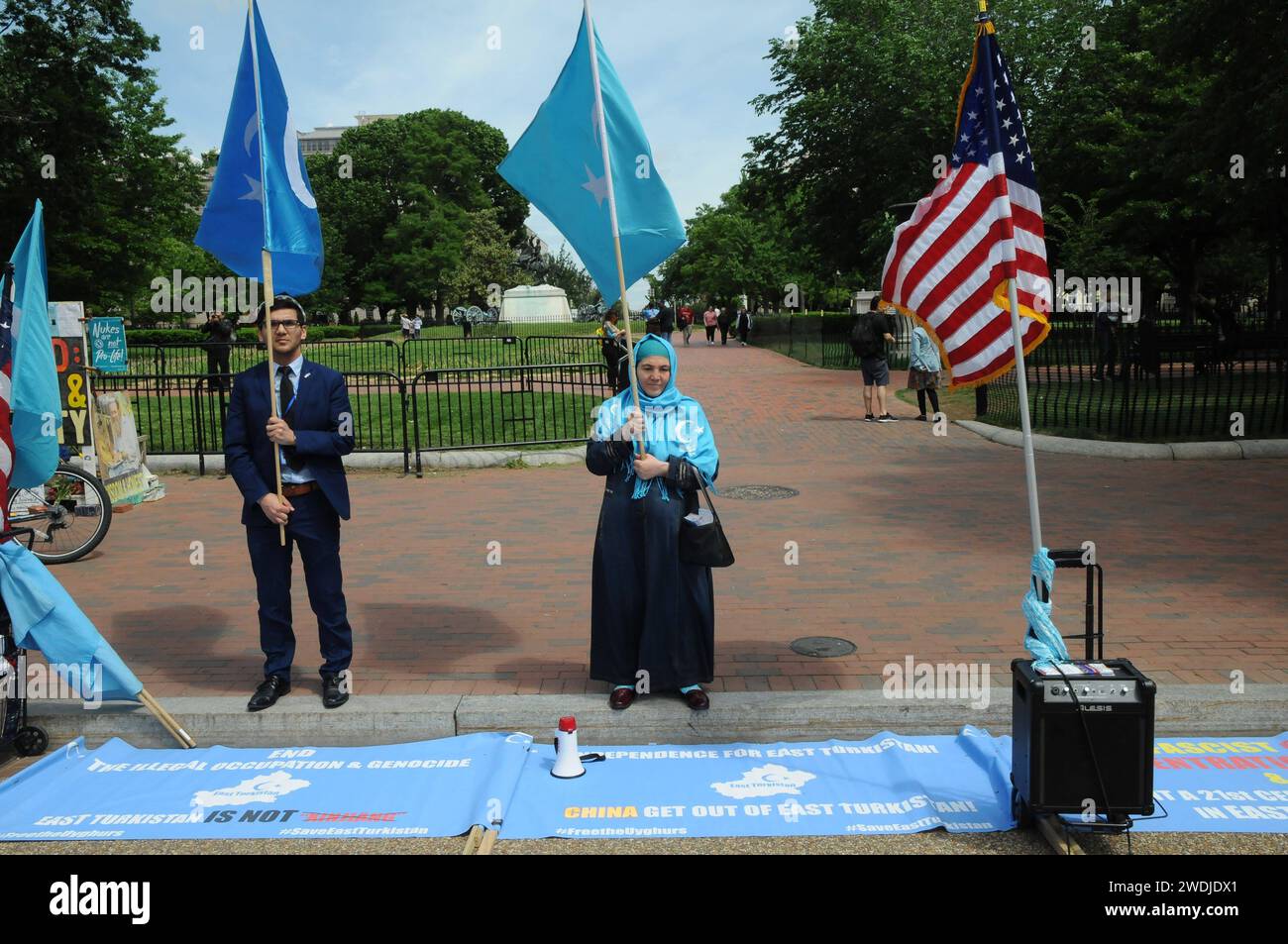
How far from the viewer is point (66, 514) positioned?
28.8 ft

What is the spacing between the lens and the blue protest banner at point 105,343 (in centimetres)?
1149

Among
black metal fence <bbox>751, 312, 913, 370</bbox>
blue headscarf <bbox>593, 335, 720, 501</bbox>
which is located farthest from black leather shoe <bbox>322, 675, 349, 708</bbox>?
black metal fence <bbox>751, 312, 913, 370</bbox>

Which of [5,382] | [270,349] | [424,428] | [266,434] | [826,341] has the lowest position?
[424,428]

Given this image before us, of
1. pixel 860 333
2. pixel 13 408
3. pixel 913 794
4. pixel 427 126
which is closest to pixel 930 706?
pixel 913 794

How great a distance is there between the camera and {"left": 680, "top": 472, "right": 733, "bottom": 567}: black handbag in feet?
16.5

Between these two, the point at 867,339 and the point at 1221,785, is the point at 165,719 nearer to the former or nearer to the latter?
the point at 1221,785

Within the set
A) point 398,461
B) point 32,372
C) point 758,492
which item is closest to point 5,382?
point 32,372

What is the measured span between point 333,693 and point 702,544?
2.02 m

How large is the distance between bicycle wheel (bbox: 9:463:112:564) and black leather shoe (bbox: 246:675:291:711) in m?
4.05

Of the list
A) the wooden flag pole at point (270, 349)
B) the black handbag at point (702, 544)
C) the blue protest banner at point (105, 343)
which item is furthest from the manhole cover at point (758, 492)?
the blue protest banner at point (105, 343)
